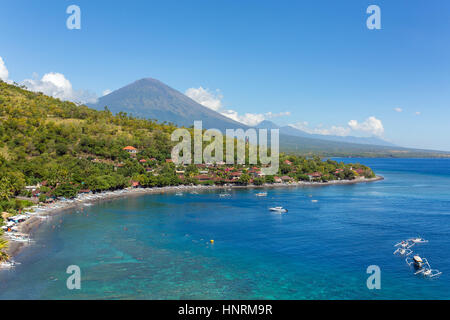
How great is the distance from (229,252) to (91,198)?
29.7 meters

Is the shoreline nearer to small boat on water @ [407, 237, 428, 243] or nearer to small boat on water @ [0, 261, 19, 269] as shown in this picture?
small boat on water @ [0, 261, 19, 269]

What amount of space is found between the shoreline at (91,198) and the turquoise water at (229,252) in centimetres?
128

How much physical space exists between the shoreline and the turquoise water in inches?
50.5

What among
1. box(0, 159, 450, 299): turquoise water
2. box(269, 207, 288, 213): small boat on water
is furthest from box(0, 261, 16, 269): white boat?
box(269, 207, 288, 213): small boat on water

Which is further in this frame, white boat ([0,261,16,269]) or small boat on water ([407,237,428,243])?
small boat on water ([407,237,428,243])

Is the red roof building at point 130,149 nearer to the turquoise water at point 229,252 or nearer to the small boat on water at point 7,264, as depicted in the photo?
the turquoise water at point 229,252

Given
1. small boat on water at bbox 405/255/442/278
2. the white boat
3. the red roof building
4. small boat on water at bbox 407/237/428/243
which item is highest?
the red roof building

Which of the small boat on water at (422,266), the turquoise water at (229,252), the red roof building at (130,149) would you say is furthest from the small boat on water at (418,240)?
the red roof building at (130,149)

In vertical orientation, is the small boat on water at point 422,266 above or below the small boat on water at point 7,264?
below

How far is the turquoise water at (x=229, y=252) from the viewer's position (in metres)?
20.9

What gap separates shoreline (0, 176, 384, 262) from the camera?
31309 mm

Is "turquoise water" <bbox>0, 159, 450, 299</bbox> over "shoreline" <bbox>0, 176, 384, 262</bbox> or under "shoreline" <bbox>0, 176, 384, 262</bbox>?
under
